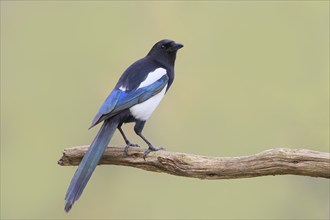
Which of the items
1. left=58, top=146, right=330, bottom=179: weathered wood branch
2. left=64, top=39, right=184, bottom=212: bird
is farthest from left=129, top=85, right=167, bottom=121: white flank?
left=58, top=146, right=330, bottom=179: weathered wood branch

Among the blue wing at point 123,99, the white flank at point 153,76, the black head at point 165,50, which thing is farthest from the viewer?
the black head at point 165,50

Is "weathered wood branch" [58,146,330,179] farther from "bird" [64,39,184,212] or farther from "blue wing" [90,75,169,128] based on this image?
"blue wing" [90,75,169,128]

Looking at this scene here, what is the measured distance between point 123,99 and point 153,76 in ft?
0.53

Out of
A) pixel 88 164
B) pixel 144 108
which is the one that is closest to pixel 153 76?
pixel 144 108

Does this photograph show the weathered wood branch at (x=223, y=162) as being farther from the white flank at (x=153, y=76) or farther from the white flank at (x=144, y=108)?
the white flank at (x=153, y=76)

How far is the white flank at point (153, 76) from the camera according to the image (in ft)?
5.93

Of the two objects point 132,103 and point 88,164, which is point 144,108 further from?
point 88,164

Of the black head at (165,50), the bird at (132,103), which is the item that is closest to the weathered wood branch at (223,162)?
the bird at (132,103)

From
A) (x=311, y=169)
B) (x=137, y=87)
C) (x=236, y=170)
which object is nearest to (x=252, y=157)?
(x=236, y=170)

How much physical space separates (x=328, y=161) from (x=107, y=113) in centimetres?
67

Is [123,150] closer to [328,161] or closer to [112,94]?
[112,94]

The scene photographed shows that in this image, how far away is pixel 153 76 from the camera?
1.84 metres

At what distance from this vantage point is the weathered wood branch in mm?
1510

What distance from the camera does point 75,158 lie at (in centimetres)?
180
